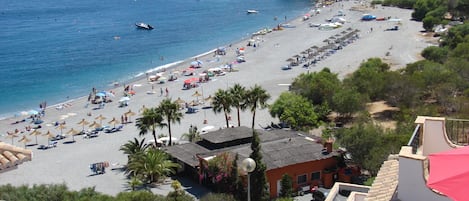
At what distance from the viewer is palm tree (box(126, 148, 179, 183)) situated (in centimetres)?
2759

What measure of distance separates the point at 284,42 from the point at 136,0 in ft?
331

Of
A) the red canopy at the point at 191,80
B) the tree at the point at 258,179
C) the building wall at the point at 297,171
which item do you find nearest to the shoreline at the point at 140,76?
the red canopy at the point at 191,80

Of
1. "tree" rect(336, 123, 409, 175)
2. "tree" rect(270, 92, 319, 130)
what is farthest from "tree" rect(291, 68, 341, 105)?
"tree" rect(336, 123, 409, 175)

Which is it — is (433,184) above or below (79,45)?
above

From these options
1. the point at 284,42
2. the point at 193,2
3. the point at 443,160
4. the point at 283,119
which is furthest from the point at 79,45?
the point at 443,160

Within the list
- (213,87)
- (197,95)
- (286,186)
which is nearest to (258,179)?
(286,186)

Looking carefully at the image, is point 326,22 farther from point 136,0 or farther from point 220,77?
point 136,0

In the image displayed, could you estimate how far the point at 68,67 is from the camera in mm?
68250

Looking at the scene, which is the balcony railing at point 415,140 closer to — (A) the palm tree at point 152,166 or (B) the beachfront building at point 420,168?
(B) the beachfront building at point 420,168

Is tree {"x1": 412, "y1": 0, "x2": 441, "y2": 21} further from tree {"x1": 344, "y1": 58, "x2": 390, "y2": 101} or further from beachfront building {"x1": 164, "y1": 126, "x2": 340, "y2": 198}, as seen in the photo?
beachfront building {"x1": 164, "y1": 126, "x2": 340, "y2": 198}

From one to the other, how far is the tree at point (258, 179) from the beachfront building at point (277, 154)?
2495 mm

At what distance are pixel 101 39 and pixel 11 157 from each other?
82.5 meters

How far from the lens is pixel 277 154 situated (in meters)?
26.4

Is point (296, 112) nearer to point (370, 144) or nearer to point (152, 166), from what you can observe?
point (370, 144)
